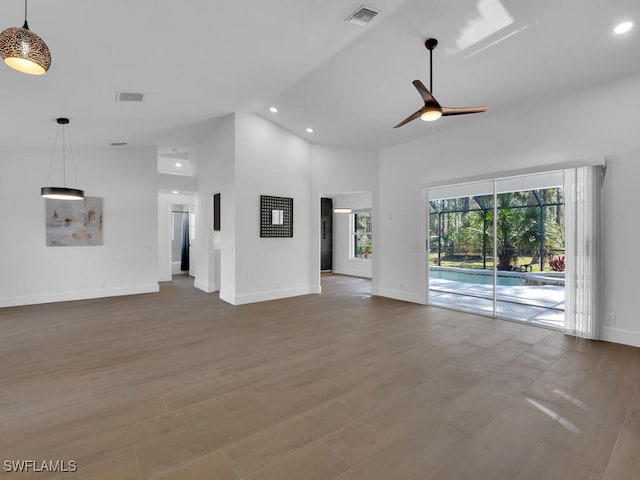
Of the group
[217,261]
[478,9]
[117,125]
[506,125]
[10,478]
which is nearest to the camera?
[10,478]

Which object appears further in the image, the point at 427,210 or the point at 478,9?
the point at 427,210

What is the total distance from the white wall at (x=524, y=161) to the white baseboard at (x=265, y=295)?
1.61 meters

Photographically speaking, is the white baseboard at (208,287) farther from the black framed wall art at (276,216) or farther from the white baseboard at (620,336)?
the white baseboard at (620,336)

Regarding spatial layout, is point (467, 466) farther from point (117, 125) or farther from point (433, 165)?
point (117, 125)

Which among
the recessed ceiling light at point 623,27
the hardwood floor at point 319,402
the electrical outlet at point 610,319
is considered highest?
the recessed ceiling light at point 623,27

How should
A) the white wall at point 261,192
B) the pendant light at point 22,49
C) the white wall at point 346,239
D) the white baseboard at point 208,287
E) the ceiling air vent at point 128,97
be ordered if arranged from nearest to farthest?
1. the pendant light at point 22,49
2. the ceiling air vent at point 128,97
3. the white wall at point 261,192
4. the white baseboard at point 208,287
5. the white wall at point 346,239

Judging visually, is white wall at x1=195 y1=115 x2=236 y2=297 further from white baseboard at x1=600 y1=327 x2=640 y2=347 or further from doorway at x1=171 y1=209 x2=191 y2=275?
white baseboard at x1=600 y1=327 x2=640 y2=347

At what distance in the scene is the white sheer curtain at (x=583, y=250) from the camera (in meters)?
3.96

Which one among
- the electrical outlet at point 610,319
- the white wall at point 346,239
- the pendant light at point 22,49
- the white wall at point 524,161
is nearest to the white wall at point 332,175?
the white wall at point 524,161

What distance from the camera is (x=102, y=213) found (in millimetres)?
6871

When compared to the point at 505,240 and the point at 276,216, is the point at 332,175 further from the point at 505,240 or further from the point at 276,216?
the point at 505,240

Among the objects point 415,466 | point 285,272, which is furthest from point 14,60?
point 285,272

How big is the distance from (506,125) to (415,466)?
5008 mm

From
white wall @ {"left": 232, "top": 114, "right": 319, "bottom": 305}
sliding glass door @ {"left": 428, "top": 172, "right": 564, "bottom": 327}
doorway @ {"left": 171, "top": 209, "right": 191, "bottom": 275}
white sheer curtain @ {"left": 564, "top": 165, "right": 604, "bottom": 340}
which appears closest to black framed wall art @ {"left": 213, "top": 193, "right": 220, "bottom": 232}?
white wall @ {"left": 232, "top": 114, "right": 319, "bottom": 305}
